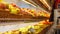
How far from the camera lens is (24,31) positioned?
1.96 metres

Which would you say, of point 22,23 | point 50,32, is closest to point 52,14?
point 50,32

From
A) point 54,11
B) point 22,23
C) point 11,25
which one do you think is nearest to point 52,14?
point 54,11

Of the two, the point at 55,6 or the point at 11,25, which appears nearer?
the point at 11,25

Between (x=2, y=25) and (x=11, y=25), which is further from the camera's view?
(x=11, y=25)

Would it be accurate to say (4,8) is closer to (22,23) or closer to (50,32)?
(22,23)

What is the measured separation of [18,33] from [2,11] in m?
0.48

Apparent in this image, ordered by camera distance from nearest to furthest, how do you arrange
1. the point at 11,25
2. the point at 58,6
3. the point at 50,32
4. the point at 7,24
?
the point at 7,24
the point at 11,25
the point at 50,32
the point at 58,6

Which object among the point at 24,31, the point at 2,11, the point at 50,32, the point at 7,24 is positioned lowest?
the point at 50,32

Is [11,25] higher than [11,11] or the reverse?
the reverse

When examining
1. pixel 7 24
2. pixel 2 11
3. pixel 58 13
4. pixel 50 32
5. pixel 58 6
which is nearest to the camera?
pixel 2 11

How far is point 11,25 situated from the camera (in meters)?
1.86

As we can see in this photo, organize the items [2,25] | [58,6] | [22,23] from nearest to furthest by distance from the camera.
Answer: [2,25], [22,23], [58,6]

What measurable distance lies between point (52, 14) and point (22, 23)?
493 centimetres

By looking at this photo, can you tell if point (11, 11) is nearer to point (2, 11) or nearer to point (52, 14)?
point (2, 11)
